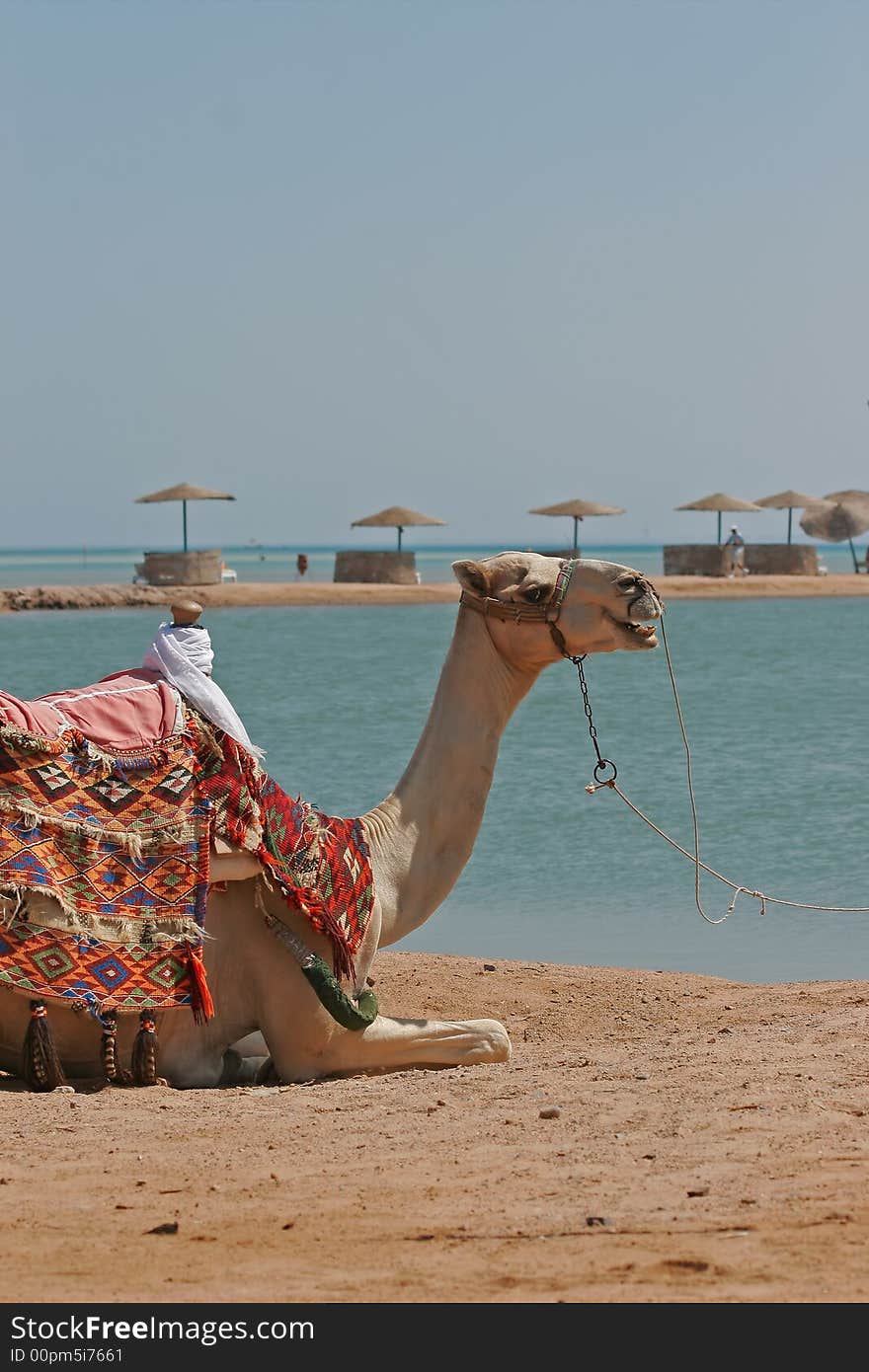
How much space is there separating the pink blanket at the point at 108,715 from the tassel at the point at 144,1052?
915 millimetres

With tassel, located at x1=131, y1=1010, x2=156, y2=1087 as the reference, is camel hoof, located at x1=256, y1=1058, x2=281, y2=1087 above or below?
below

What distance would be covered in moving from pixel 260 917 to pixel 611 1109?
53.4 inches

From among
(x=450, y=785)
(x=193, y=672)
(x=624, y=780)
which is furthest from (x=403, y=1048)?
(x=624, y=780)

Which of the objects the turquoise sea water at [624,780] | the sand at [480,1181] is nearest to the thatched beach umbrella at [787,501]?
the turquoise sea water at [624,780]

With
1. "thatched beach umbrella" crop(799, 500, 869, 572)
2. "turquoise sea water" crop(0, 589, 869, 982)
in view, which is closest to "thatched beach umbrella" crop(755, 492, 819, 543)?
"thatched beach umbrella" crop(799, 500, 869, 572)

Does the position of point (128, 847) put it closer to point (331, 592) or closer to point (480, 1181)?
point (480, 1181)

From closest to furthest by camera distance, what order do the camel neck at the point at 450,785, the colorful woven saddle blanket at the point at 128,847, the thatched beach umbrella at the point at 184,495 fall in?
the colorful woven saddle blanket at the point at 128,847, the camel neck at the point at 450,785, the thatched beach umbrella at the point at 184,495

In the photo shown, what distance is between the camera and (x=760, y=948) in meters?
11.4

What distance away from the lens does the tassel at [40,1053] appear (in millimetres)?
6289

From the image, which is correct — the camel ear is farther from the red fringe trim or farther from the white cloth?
the red fringe trim

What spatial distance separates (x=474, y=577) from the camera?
263 inches

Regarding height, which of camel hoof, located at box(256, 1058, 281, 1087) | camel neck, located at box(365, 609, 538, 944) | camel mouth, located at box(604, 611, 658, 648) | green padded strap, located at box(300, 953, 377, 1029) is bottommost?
camel hoof, located at box(256, 1058, 281, 1087)

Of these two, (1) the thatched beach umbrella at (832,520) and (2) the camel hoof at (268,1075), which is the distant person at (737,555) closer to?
(1) the thatched beach umbrella at (832,520)

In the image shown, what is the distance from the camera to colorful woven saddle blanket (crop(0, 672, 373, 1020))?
6.15 m
